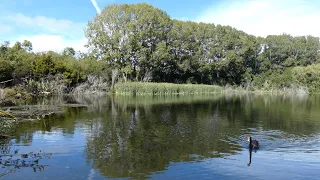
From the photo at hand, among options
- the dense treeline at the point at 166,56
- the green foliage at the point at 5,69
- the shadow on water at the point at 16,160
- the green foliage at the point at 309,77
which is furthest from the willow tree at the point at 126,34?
the shadow on water at the point at 16,160

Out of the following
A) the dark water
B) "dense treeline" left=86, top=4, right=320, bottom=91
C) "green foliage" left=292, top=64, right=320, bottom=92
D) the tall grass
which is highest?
"dense treeline" left=86, top=4, right=320, bottom=91

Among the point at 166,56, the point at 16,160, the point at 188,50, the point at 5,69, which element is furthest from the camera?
the point at 188,50

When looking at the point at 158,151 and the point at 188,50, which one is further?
the point at 188,50

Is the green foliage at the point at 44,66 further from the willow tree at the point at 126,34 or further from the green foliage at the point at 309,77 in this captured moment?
the green foliage at the point at 309,77

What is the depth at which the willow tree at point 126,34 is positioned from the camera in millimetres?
60156

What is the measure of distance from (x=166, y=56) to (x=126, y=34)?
8.71 metres

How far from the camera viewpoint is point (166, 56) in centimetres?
6253

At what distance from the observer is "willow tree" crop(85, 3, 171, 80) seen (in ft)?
197

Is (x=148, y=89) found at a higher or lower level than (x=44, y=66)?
lower

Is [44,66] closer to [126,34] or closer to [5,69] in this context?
[5,69]

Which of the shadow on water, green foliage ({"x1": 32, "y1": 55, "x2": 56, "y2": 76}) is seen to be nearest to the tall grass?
green foliage ({"x1": 32, "y1": 55, "x2": 56, "y2": 76})

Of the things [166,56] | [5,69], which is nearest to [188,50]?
[166,56]

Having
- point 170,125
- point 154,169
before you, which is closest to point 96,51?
point 170,125

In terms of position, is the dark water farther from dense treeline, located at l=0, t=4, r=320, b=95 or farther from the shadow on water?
dense treeline, located at l=0, t=4, r=320, b=95
